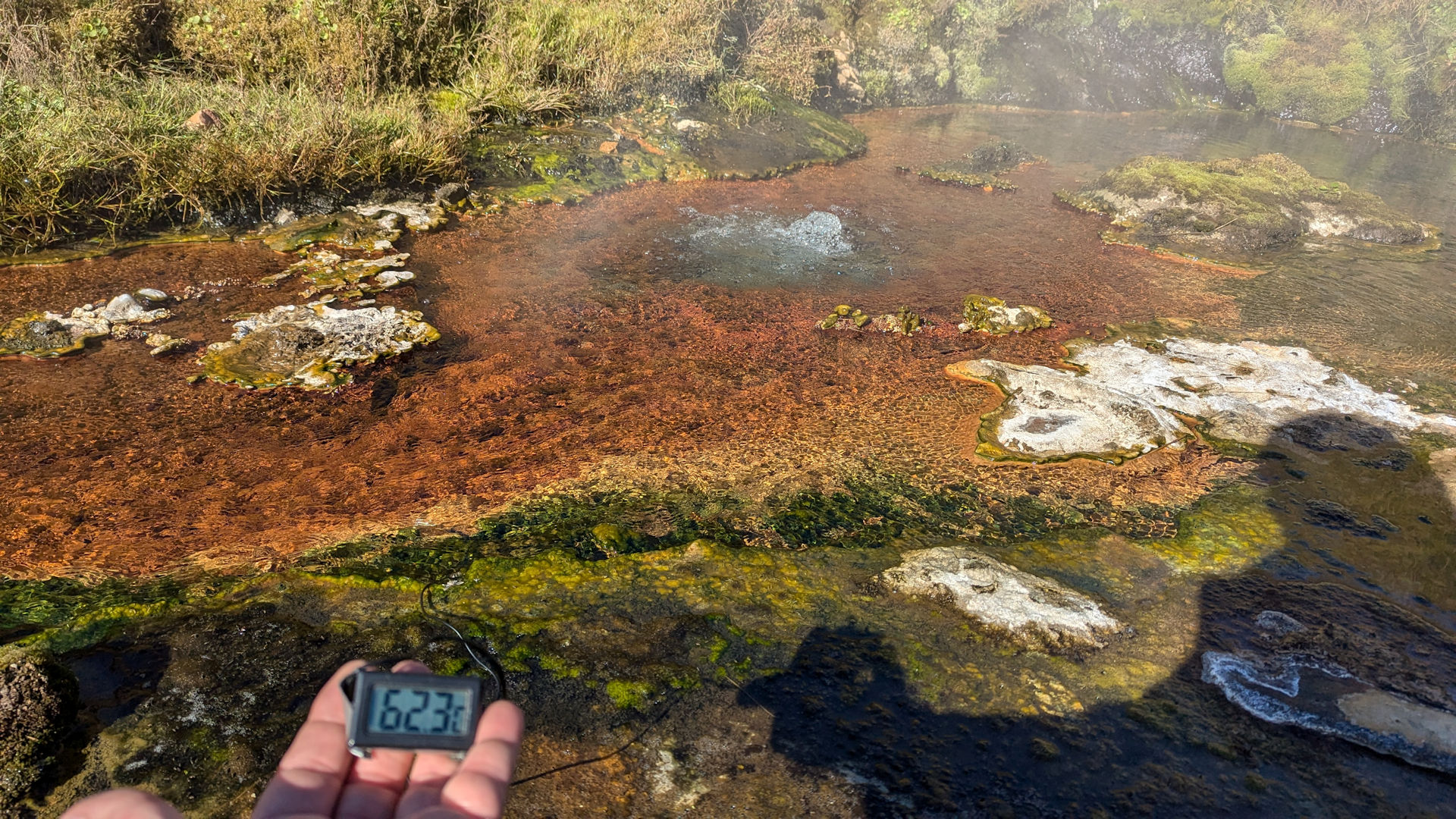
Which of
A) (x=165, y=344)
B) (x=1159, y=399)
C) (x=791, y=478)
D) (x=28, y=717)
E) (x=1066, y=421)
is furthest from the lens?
(x=1159, y=399)

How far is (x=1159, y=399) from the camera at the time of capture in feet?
14.0

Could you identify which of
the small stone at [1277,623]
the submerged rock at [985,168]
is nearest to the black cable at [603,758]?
the small stone at [1277,623]

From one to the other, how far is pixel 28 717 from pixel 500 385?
2319mm

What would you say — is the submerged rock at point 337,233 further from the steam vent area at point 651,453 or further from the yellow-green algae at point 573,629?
the yellow-green algae at point 573,629

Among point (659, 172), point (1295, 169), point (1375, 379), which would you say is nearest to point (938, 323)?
point (1375, 379)

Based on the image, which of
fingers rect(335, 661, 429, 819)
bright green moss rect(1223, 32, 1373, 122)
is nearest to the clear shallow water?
fingers rect(335, 661, 429, 819)

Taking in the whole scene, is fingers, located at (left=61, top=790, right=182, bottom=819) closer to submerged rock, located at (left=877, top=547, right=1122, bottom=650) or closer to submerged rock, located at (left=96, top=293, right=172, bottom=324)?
submerged rock, located at (left=877, top=547, right=1122, bottom=650)

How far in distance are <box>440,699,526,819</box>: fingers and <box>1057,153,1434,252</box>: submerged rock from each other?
22.3 ft

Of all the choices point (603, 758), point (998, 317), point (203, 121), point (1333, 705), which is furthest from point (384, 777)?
point (203, 121)

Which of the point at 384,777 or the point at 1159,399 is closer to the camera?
the point at 384,777

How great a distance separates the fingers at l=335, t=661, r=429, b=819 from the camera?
1.38 m

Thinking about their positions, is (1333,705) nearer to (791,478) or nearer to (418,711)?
(791,478)

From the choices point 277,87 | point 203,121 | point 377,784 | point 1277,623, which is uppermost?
point 277,87

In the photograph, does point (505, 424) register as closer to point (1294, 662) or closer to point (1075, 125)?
point (1294, 662)
